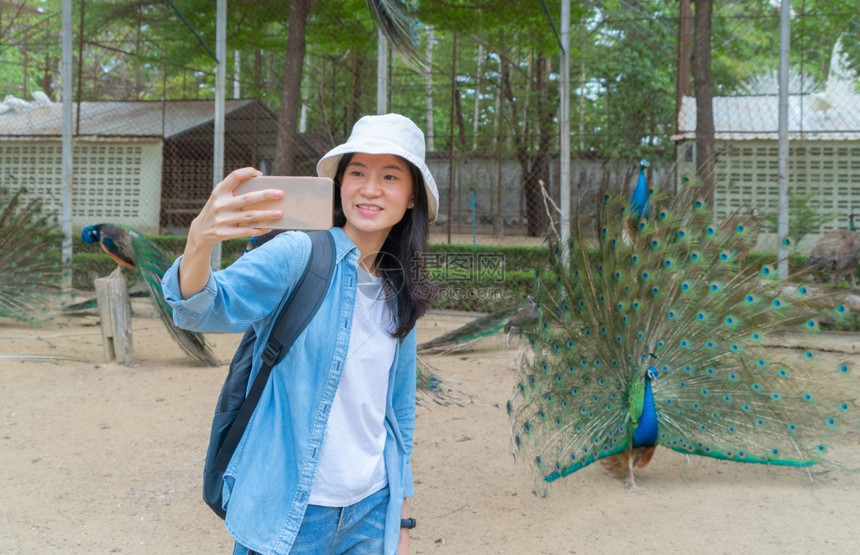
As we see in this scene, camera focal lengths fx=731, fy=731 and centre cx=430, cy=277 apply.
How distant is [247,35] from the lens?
511 inches

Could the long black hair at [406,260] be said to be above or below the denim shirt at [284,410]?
above

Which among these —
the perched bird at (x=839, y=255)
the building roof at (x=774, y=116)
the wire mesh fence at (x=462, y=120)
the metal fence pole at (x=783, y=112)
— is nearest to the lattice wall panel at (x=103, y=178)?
the wire mesh fence at (x=462, y=120)

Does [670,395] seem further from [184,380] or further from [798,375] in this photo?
[184,380]

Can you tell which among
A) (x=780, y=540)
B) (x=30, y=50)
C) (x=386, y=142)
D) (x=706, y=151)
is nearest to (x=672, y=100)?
(x=706, y=151)

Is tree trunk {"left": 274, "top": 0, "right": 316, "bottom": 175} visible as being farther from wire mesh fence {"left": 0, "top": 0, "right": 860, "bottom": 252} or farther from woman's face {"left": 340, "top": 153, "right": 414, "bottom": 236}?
woman's face {"left": 340, "top": 153, "right": 414, "bottom": 236}

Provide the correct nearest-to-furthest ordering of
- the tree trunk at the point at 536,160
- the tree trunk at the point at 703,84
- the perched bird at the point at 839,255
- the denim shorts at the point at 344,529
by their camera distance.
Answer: the denim shorts at the point at 344,529 < the perched bird at the point at 839,255 < the tree trunk at the point at 703,84 < the tree trunk at the point at 536,160

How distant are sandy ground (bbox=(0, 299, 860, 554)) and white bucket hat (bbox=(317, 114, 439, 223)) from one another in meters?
2.16

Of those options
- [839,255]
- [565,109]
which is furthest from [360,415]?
[839,255]

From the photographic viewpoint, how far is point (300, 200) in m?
1.18

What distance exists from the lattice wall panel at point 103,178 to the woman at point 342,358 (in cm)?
1198

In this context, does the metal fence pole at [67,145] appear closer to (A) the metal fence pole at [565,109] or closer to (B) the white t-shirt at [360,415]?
(A) the metal fence pole at [565,109]

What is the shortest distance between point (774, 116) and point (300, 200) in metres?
11.7

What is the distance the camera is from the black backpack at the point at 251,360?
147cm

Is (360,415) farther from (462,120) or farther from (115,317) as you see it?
(462,120)
